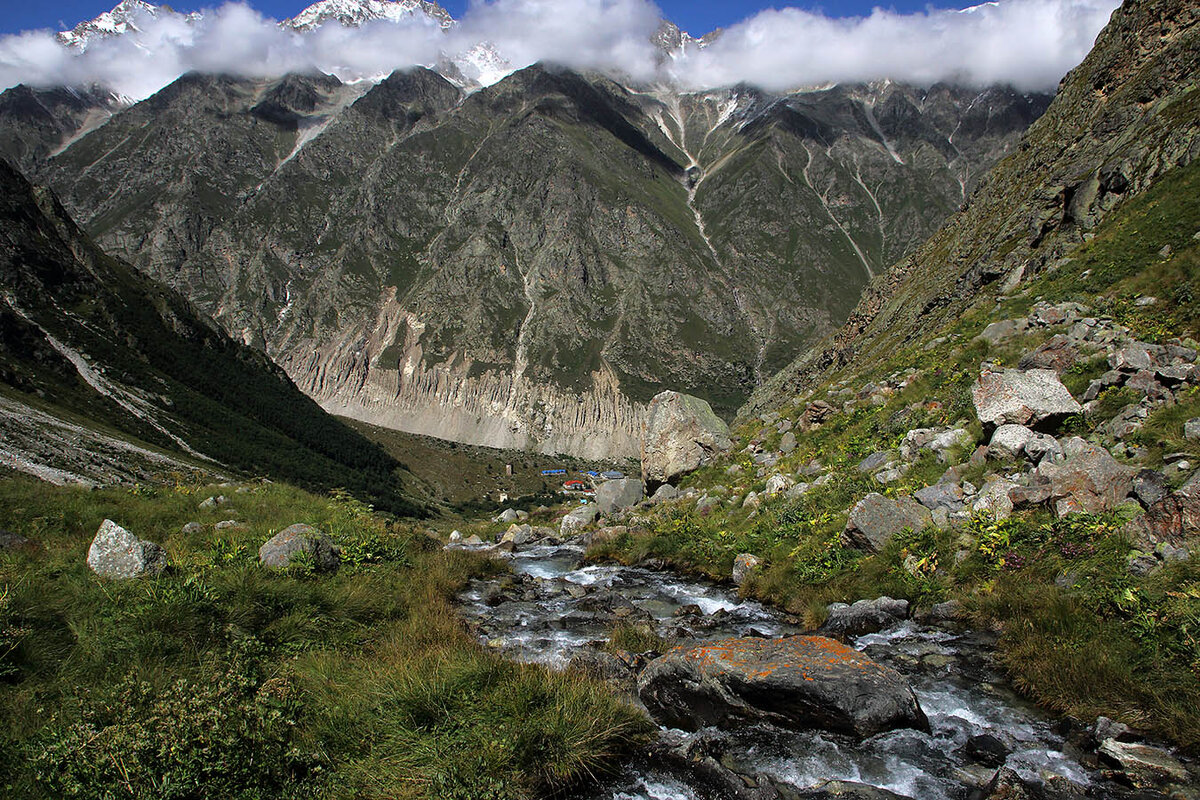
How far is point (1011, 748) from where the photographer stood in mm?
6238

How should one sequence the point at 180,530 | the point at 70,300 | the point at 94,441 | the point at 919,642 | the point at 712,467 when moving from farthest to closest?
the point at 70,300, the point at 94,441, the point at 712,467, the point at 180,530, the point at 919,642

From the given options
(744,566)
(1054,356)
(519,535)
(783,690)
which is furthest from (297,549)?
(1054,356)

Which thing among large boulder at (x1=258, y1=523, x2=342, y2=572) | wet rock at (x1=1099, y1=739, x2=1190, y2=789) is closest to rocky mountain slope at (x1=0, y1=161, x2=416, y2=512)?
large boulder at (x1=258, y1=523, x2=342, y2=572)

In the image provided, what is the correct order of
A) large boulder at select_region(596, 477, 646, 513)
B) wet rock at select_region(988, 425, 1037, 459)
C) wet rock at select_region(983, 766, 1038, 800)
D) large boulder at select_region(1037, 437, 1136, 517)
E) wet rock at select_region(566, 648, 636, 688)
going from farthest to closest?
large boulder at select_region(596, 477, 646, 513) → wet rock at select_region(988, 425, 1037, 459) → large boulder at select_region(1037, 437, 1136, 517) → wet rock at select_region(566, 648, 636, 688) → wet rock at select_region(983, 766, 1038, 800)

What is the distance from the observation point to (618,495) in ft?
93.6

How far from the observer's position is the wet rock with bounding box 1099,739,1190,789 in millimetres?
5203

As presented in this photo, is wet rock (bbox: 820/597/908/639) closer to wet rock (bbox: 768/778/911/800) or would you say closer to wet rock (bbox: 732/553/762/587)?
wet rock (bbox: 732/553/762/587)

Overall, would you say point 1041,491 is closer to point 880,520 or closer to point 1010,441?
point 1010,441

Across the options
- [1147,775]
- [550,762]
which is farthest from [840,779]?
[550,762]

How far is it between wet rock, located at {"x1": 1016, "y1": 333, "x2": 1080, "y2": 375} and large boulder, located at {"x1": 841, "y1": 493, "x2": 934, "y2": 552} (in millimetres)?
5481

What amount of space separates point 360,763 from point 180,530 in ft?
35.0

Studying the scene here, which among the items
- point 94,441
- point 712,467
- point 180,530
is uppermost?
point 712,467

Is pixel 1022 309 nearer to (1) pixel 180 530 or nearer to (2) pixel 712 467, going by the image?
(2) pixel 712 467

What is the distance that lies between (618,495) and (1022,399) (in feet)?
63.4
